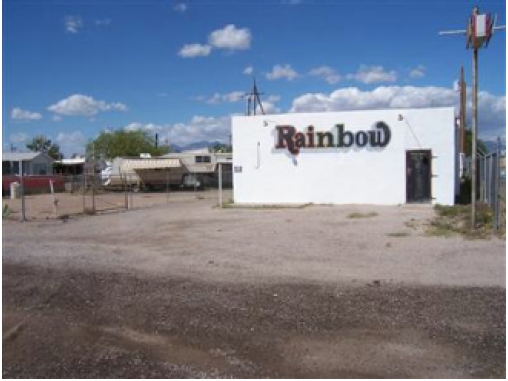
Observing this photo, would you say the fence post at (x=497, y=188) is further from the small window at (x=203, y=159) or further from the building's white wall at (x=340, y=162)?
the small window at (x=203, y=159)

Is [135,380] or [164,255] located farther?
[164,255]

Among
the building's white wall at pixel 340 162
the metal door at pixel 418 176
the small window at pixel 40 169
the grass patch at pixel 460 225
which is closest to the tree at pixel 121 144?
the small window at pixel 40 169

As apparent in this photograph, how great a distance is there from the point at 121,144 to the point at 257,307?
224 feet

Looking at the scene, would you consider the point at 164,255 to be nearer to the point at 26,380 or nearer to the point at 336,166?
the point at 26,380

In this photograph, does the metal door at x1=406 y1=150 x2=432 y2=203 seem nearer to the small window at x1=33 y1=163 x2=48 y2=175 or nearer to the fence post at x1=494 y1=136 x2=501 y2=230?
the fence post at x1=494 y1=136 x2=501 y2=230

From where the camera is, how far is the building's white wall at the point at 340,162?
22797 mm

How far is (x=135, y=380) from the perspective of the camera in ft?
16.0

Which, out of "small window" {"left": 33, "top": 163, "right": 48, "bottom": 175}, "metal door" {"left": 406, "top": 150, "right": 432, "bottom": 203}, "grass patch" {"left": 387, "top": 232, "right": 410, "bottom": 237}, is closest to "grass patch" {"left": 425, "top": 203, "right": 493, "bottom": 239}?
"grass patch" {"left": 387, "top": 232, "right": 410, "bottom": 237}

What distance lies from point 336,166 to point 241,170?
4181 mm

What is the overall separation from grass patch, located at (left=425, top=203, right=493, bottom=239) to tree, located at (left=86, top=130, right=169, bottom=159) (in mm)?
58219

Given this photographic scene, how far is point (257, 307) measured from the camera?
7.02 meters

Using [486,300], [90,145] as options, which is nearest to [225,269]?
[486,300]

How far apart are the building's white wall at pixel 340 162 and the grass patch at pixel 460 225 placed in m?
4.64

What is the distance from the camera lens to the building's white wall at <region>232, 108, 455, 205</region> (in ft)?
74.8
